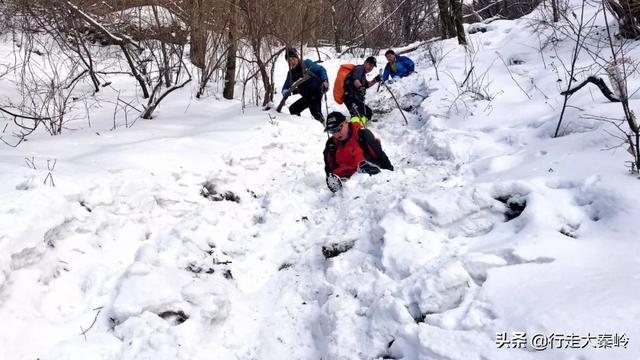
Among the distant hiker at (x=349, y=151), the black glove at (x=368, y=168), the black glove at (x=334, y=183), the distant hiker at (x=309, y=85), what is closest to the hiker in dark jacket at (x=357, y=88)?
the distant hiker at (x=309, y=85)

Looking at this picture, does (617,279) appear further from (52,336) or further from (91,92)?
(91,92)

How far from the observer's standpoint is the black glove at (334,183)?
507cm

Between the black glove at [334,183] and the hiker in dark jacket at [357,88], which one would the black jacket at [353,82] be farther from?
the black glove at [334,183]

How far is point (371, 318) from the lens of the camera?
288 cm

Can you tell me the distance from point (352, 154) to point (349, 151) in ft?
0.17

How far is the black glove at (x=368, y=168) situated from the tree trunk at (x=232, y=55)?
12.3 ft

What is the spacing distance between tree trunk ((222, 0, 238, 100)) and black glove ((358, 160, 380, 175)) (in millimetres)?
3738

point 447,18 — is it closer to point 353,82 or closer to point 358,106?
point 353,82

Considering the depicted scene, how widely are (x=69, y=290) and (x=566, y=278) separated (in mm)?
3172

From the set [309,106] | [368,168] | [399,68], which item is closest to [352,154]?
[368,168]

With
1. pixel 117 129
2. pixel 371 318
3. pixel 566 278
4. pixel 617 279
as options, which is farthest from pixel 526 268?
pixel 117 129

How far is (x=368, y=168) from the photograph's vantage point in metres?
5.27

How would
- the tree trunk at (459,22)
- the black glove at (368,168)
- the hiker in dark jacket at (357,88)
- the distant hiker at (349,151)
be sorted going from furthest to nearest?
the tree trunk at (459,22) → the hiker in dark jacket at (357,88) → the distant hiker at (349,151) → the black glove at (368,168)

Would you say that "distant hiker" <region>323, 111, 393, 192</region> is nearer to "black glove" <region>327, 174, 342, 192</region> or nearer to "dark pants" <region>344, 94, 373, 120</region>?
"black glove" <region>327, 174, 342, 192</region>
